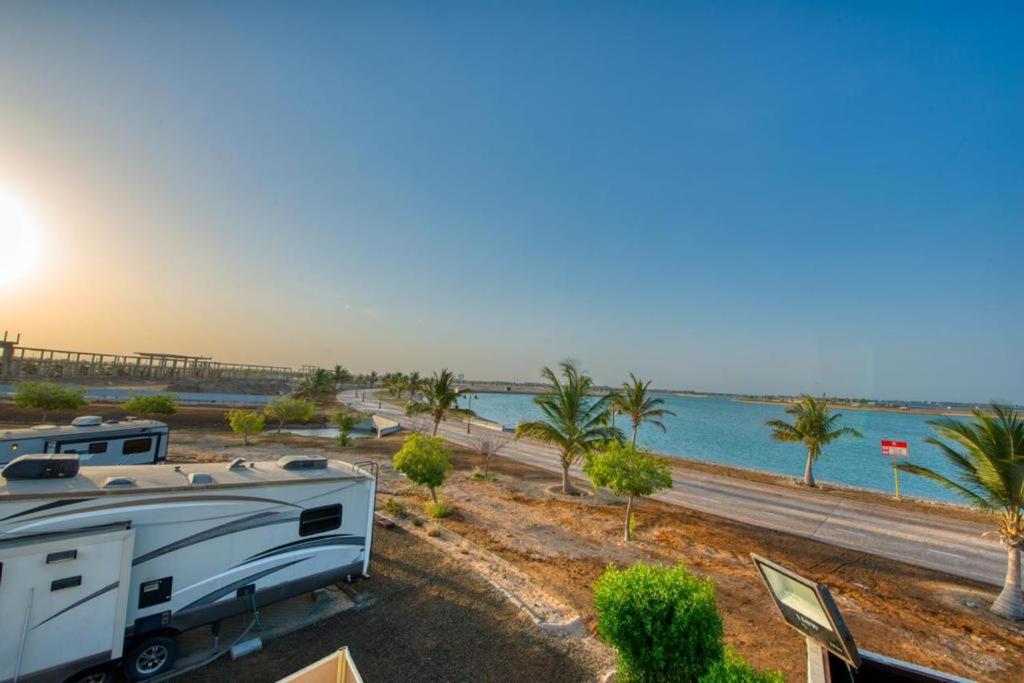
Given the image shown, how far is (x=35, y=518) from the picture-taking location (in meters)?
5.95

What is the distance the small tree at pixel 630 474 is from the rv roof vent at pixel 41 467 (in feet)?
43.3

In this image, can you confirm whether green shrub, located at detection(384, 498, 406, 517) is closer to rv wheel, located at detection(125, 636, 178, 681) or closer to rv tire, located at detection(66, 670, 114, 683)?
rv wheel, located at detection(125, 636, 178, 681)

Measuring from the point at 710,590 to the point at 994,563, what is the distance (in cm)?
1683

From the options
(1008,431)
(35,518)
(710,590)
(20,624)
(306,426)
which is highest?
(1008,431)

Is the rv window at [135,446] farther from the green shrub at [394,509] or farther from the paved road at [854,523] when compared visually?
Result: the paved road at [854,523]

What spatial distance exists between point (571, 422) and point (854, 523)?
13.4 metres

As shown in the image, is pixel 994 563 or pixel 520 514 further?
pixel 520 514

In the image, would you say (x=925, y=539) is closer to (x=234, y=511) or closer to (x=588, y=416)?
(x=588, y=416)

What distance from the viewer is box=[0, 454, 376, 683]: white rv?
580 centimetres

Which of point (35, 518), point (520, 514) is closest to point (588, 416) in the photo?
point (520, 514)

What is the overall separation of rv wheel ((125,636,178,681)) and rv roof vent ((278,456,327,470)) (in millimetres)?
3378

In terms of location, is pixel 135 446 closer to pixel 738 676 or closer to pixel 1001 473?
pixel 738 676

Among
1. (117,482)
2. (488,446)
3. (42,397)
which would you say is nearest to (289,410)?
(42,397)

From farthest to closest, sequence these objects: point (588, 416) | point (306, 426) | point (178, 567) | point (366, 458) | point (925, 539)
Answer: point (306, 426)
point (366, 458)
point (588, 416)
point (925, 539)
point (178, 567)
